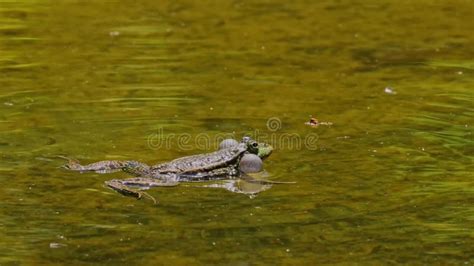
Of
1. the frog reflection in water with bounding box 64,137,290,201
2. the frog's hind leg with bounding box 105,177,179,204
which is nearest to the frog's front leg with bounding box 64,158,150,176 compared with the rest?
the frog reflection in water with bounding box 64,137,290,201

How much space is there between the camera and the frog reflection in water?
7316 mm

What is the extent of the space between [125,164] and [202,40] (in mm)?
5035

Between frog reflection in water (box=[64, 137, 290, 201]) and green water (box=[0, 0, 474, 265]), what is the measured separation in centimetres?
9

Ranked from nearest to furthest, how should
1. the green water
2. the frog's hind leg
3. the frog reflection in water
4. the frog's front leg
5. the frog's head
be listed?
the green water
the frog's hind leg
the frog reflection in water
the frog's front leg
the frog's head

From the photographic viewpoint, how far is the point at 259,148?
772 centimetres

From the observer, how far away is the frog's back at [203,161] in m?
7.47

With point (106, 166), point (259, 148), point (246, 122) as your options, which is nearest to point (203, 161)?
point (259, 148)

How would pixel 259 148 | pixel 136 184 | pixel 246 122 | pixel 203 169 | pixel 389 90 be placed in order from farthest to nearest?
pixel 389 90, pixel 246 122, pixel 259 148, pixel 203 169, pixel 136 184

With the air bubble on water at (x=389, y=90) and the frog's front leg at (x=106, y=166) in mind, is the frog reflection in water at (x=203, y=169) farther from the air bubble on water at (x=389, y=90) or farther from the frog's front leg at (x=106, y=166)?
the air bubble on water at (x=389, y=90)

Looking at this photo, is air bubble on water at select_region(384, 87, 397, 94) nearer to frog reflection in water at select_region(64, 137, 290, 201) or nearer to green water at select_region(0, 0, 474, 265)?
green water at select_region(0, 0, 474, 265)

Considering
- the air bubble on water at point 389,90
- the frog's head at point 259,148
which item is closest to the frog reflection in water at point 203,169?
the frog's head at point 259,148

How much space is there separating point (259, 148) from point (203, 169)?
466mm

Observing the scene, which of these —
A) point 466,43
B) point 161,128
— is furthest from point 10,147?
point 466,43

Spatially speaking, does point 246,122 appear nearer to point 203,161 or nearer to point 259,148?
point 259,148
